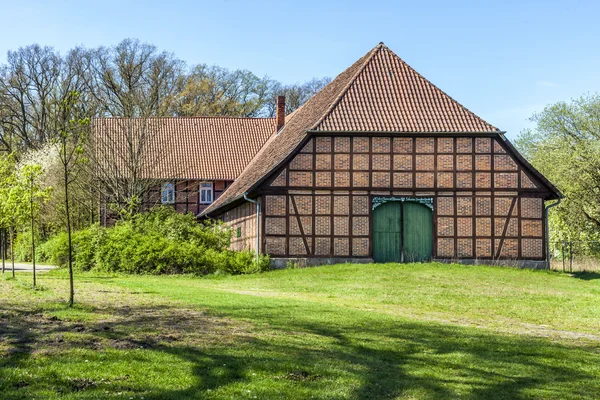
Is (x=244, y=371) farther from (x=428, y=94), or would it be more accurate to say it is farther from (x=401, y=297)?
(x=428, y=94)

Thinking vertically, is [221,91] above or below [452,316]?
above

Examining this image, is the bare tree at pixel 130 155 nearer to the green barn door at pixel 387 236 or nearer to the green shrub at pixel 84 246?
the green shrub at pixel 84 246

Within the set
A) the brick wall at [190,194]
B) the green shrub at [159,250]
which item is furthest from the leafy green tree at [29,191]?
the brick wall at [190,194]

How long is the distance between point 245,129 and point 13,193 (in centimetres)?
2648

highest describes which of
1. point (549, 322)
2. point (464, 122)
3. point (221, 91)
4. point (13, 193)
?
point (221, 91)

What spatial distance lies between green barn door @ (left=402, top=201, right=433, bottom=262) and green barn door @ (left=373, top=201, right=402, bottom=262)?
25cm

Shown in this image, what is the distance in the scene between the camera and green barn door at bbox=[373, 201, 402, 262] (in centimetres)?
2797

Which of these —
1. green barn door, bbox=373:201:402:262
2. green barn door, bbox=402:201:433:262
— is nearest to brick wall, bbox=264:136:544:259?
green barn door, bbox=402:201:433:262

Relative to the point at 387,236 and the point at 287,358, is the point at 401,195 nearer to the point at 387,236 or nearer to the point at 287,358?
the point at 387,236

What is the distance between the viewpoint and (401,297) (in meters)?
19.1

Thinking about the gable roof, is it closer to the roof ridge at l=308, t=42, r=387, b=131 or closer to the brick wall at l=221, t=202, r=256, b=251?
the roof ridge at l=308, t=42, r=387, b=131

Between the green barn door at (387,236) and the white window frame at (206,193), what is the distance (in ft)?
55.6

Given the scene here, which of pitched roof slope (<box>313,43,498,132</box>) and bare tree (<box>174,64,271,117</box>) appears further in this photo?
bare tree (<box>174,64,271,117</box>)

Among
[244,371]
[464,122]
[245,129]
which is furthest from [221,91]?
[244,371]
